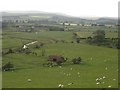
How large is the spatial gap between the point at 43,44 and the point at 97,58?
81.6ft

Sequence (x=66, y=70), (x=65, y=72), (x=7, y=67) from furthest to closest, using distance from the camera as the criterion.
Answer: (x=7, y=67) → (x=66, y=70) → (x=65, y=72)

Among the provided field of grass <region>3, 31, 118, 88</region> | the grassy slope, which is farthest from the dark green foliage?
the grassy slope

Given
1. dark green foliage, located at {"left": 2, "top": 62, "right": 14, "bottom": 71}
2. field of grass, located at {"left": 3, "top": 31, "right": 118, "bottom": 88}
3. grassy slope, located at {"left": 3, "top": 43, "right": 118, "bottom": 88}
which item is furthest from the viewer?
dark green foliage, located at {"left": 2, "top": 62, "right": 14, "bottom": 71}

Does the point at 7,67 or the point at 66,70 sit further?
the point at 7,67

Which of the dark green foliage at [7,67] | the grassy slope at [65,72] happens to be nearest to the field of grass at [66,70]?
the grassy slope at [65,72]

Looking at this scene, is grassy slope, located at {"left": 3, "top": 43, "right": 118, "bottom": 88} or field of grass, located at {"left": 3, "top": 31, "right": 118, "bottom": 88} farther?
grassy slope, located at {"left": 3, "top": 43, "right": 118, "bottom": 88}

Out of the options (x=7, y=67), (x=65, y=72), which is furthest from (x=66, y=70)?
(x=7, y=67)

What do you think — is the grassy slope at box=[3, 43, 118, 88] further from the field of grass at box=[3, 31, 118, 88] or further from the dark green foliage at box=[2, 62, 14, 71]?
the dark green foliage at box=[2, 62, 14, 71]

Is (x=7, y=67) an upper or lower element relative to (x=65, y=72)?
upper

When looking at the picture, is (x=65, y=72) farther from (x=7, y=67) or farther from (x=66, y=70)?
(x=7, y=67)

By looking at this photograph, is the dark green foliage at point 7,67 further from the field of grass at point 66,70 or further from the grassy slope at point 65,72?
the grassy slope at point 65,72

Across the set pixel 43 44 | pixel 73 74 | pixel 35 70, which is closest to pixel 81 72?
pixel 73 74

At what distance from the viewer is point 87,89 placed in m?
40.1

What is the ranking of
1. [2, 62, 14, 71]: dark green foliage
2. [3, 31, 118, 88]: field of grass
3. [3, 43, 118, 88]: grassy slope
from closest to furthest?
[3, 31, 118, 88]: field of grass → [3, 43, 118, 88]: grassy slope → [2, 62, 14, 71]: dark green foliage
